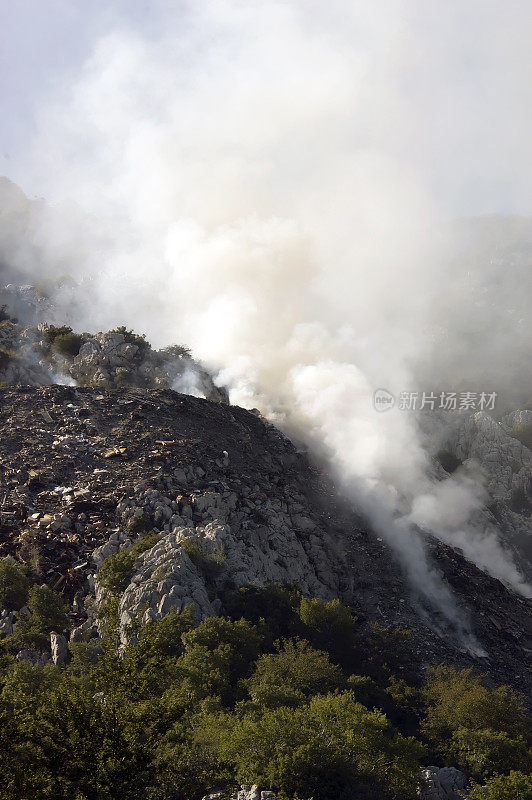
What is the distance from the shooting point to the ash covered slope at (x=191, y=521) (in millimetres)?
37875

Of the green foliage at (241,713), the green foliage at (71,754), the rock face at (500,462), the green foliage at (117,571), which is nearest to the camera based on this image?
the green foliage at (71,754)

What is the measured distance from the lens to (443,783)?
26281mm

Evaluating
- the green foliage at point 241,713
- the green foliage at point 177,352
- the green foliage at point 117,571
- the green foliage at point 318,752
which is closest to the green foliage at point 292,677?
the green foliage at point 241,713

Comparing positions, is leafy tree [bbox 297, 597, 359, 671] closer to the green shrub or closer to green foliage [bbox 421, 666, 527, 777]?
green foliage [bbox 421, 666, 527, 777]

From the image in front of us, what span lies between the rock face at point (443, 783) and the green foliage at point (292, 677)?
655 cm

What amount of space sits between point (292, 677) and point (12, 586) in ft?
57.1

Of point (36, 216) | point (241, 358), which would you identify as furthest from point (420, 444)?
point (36, 216)

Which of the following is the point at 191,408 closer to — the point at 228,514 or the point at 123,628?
the point at 228,514

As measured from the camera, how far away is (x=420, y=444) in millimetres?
80562

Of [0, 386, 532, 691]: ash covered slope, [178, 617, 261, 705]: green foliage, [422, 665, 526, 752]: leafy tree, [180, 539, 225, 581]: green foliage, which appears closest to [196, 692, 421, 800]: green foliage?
[178, 617, 261, 705]: green foliage

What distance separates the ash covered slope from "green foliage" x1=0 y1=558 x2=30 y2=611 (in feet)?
5.05

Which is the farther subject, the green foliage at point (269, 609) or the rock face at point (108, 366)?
the rock face at point (108, 366)

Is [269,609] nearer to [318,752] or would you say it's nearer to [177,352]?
[318,752]

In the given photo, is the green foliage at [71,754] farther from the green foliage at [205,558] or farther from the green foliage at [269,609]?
the green foliage at [205,558]
